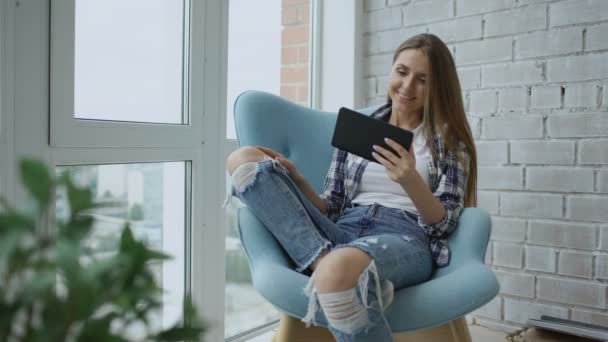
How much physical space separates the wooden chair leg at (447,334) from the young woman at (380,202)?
132mm

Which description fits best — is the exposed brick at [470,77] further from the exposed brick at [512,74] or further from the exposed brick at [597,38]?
the exposed brick at [597,38]

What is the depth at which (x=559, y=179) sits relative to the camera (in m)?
1.79

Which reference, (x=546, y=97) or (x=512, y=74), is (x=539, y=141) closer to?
(x=546, y=97)

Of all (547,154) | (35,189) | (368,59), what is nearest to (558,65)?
(547,154)

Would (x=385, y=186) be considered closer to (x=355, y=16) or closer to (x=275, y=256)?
(x=275, y=256)

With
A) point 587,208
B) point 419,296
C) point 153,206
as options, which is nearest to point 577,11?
point 587,208

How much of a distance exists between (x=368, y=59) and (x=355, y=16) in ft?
0.63

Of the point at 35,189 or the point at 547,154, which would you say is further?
the point at 547,154

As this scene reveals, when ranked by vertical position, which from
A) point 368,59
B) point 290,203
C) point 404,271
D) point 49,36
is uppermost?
point 368,59

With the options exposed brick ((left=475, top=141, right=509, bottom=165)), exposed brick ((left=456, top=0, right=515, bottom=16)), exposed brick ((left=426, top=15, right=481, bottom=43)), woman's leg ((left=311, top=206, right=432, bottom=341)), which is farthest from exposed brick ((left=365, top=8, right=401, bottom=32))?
woman's leg ((left=311, top=206, right=432, bottom=341))

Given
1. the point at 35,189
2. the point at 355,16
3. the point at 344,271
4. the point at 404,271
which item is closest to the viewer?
the point at 35,189

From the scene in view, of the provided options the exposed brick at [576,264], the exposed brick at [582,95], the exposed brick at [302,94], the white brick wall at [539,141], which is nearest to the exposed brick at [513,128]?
the white brick wall at [539,141]

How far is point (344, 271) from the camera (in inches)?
39.7

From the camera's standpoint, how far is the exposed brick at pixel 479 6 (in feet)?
6.20
